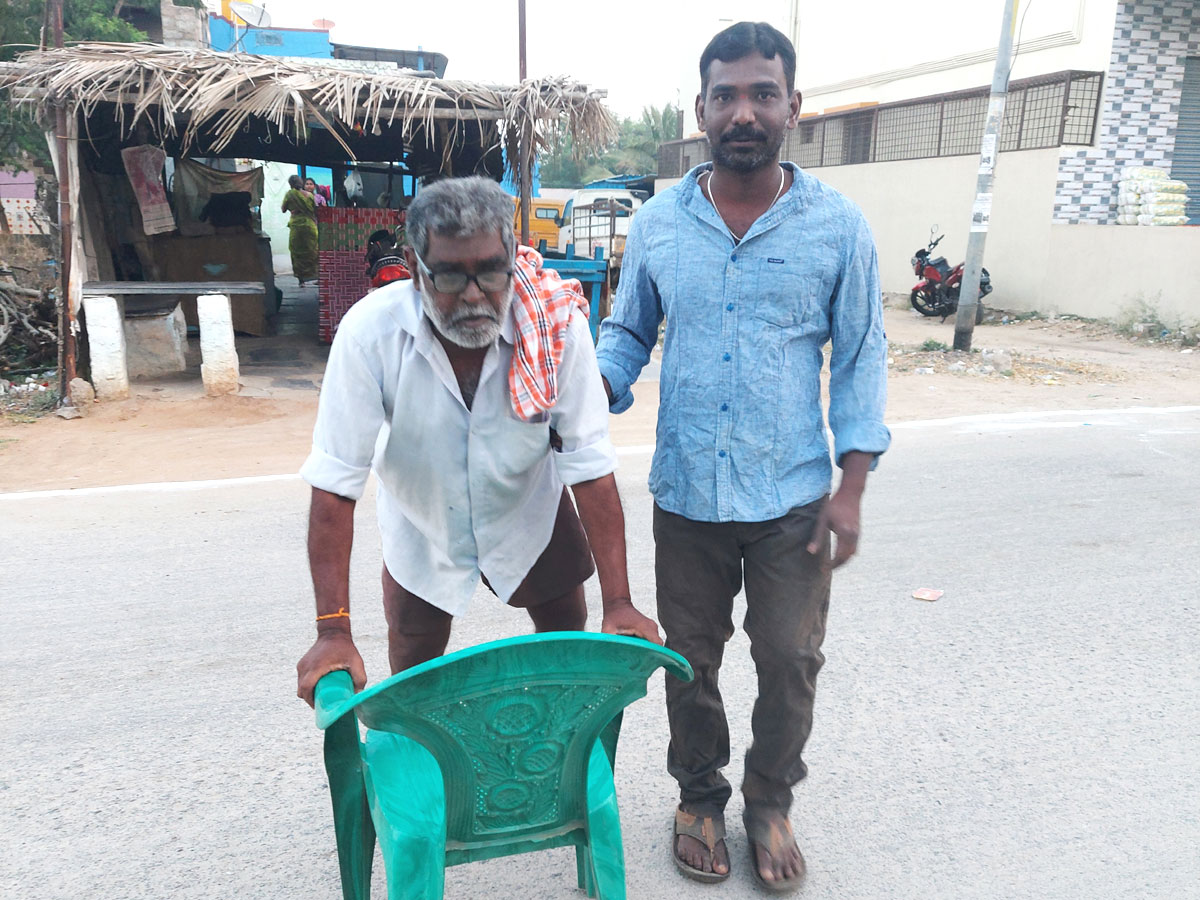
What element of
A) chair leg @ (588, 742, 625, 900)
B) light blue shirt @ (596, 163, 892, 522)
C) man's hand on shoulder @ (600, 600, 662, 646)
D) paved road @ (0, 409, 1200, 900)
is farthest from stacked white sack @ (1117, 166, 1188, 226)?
chair leg @ (588, 742, 625, 900)

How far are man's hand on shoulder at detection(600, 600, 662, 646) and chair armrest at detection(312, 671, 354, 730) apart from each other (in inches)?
19.0

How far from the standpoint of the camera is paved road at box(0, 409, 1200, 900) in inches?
93.8

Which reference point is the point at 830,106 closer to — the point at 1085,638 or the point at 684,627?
the point at 1085,638

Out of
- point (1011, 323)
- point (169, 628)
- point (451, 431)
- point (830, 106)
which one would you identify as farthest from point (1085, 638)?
point (830, 106)

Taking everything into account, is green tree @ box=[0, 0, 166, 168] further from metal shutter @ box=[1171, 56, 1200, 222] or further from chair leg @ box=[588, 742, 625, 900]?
metal shutter @ box=[1171, 56, 1200, 222]

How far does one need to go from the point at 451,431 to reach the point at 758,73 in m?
0.99

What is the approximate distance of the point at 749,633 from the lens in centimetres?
232

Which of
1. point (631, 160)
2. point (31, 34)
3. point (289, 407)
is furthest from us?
point (631, 160)

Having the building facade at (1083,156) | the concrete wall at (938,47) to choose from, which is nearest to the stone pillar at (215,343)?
the building facade at (1083,156)

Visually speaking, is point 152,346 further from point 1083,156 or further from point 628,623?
point 1083,156

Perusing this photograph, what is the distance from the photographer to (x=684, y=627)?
7.56 ft

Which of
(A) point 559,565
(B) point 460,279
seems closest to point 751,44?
(B) point 460,279

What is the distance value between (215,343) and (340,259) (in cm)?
369

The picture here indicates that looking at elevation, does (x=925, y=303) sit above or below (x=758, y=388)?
below
